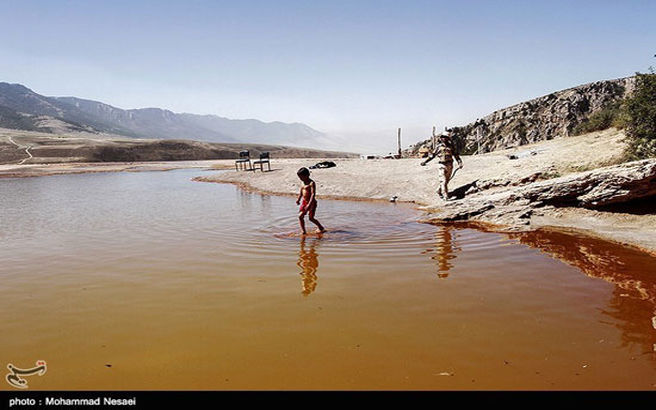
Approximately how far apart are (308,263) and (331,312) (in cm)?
231

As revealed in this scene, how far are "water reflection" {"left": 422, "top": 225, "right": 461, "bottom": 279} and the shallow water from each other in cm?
6

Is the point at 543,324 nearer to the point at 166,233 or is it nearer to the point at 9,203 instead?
the point at 166,233

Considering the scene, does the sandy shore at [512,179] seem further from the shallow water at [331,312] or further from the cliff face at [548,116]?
the cliff face at [548,116]

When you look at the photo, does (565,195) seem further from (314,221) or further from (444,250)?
(314,221)

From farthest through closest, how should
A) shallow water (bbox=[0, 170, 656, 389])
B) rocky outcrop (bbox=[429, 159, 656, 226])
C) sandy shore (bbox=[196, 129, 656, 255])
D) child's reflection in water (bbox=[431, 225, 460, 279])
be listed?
rocky outcrop (bbox=[429, 159, 656, 226])
sandy shore (bbox=[196, 129, 656, 255])
child's reflection in water (bbox=[431, 225, 460, 279])
shallow water (bbox=[0, 170, 656, 389])

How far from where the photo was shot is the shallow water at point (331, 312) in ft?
11.3

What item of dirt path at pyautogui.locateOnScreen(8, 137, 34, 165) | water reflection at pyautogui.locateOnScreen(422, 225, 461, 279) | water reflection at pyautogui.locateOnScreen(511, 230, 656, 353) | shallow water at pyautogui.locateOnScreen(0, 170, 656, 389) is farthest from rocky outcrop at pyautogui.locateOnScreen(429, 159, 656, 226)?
dirt path at pyautogui.locateOnScreen(8, 137, 34, 165)

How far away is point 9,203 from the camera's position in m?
16.7

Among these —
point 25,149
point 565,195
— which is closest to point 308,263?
point 565,195

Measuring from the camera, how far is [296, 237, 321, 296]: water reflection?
18.9ft

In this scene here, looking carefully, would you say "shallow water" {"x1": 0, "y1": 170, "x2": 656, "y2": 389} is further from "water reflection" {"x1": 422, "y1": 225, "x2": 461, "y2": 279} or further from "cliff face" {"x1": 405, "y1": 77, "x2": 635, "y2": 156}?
"cliff face" {"x1": 405, "y1": 77, "x2": 635, "y2": 156}

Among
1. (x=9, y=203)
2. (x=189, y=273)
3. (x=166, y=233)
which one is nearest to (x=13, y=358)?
(x=189, y=273)

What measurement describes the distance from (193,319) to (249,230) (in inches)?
221

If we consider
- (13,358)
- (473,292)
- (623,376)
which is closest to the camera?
(623,376)
